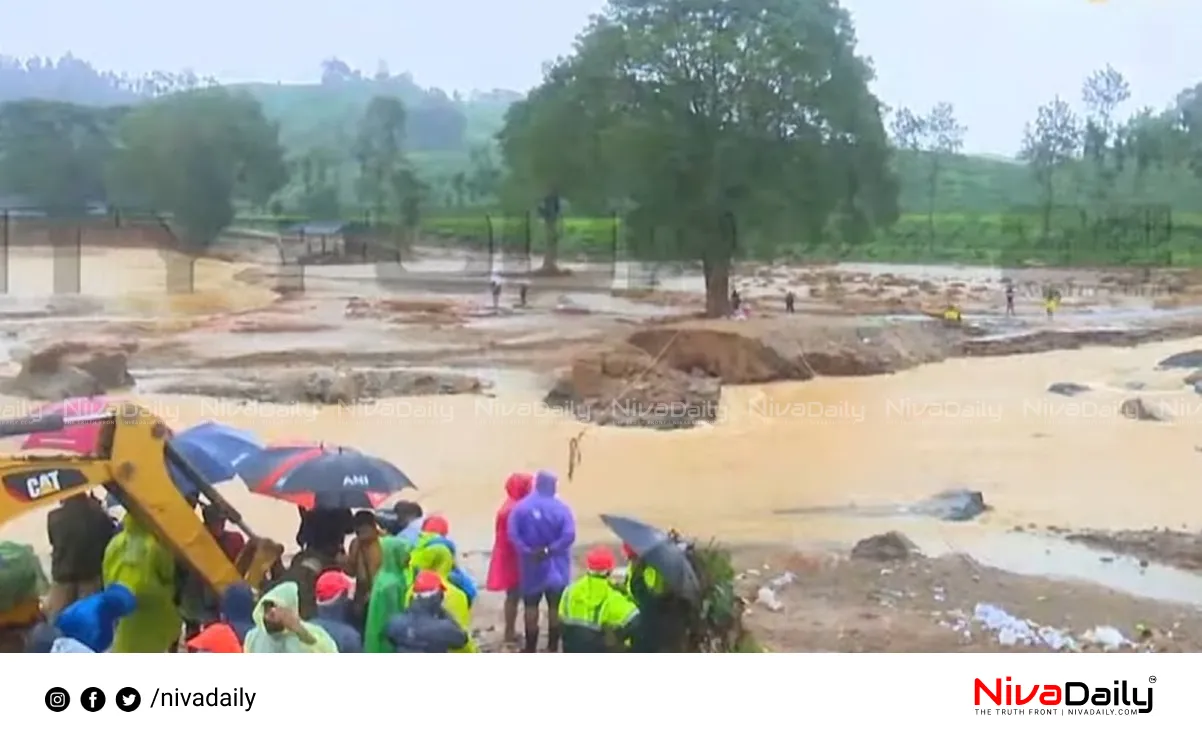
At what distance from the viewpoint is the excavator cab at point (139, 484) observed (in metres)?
2.85

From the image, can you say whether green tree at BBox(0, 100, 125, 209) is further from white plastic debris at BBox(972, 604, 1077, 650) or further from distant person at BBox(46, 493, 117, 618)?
white plastic debris at BBox(972, 604, 1077, 650)

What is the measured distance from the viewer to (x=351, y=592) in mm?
2951

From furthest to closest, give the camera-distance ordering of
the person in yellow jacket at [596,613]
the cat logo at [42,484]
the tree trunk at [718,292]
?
the tree trunk at [718,292] < the person in yellow jacket at [596,613] < the cat logo at [42,484]

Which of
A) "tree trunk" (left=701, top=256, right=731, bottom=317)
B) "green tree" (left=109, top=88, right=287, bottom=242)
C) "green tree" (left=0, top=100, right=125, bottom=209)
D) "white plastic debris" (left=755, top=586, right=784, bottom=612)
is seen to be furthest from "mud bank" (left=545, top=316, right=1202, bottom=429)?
"green tree" (left=0, top=100, right=125, bottom=209)

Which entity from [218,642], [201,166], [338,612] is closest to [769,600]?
[338,612]

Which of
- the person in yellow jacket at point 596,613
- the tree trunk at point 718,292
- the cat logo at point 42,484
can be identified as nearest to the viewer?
the cat logo at point 42,484

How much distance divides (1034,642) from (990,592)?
0.40ft

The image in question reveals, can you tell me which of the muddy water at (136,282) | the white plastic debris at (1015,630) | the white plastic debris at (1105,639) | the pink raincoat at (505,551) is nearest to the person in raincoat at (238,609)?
the pink raincoat at (505,551)

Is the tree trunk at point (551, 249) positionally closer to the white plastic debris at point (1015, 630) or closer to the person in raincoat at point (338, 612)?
the person in raincoat at point (338, 612)

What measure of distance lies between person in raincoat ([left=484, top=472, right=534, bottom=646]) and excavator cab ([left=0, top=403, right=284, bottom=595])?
0.42 meters

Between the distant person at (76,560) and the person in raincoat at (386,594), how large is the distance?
516 millimetres

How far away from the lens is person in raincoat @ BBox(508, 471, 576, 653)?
2.97 meters

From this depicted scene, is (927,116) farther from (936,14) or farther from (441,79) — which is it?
(441,79)
